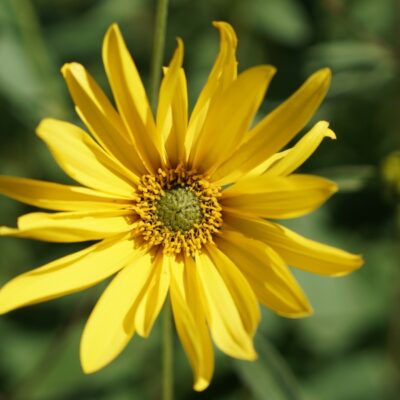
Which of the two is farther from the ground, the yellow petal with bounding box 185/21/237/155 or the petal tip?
the yellow petal with bounding box 185/21/237/155

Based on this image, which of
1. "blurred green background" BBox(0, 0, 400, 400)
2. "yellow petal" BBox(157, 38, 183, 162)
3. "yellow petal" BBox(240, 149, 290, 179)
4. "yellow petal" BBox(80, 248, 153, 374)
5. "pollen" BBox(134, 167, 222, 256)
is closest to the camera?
"yellow petal" BBox(157, 38, 183, 162)

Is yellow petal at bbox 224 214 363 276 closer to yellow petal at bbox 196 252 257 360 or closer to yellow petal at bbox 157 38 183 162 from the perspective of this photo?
yellow petal at bbox 196 252 257 360

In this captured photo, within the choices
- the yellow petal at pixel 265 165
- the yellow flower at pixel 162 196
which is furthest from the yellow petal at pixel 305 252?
the yellow petal at pixel 265 165

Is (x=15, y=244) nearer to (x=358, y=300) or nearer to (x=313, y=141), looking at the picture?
(x=358, y=300)

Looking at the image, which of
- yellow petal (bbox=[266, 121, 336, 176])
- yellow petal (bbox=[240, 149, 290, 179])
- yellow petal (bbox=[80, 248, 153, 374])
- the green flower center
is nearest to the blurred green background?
the green flower center

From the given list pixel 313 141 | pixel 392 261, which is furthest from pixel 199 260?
pixel 392 261

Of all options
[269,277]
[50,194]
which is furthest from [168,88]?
[269,277]
